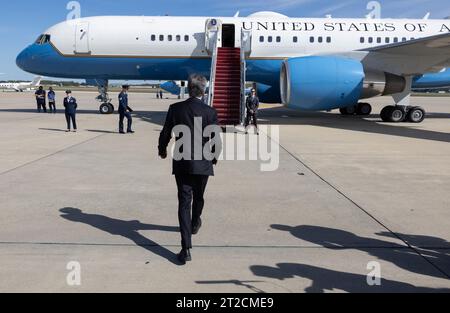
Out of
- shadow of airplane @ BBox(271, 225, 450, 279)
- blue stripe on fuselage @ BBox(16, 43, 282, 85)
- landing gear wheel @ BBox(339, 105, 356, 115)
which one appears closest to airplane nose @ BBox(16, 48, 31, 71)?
blue stripe on fuselage @ BBox(16, 43, 282, 85)

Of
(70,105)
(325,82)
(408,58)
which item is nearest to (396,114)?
(408,58)

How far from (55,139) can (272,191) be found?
7443 millimetres

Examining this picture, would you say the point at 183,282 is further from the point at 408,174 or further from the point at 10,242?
the point at 408,174

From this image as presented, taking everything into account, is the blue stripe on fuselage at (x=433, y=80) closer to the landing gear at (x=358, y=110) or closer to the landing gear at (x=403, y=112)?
the landing gear at (x=403, y=112)

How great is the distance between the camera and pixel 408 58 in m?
16.0

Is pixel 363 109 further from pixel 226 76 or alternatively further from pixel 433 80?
pixel 226 76

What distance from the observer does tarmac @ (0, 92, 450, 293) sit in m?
3.41

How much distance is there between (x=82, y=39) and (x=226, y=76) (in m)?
6.35

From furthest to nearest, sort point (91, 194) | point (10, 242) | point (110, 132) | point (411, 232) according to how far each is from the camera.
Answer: point (110, 132), point (91, 194), point (411, 232), point (10, 242)

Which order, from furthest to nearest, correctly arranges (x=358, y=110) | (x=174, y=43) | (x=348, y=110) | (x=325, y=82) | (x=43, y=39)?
(x=358, y=110) < (x=348, y=110) < (x=43, y=39) < (x=174, y=43) < (x=325, y=82)

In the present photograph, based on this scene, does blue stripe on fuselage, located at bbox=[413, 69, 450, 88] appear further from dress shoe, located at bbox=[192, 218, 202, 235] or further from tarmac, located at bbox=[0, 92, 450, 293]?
dress shoe, located at bbox=[192, 218, 202, 235]

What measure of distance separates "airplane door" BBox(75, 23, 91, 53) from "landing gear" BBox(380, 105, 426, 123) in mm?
12812

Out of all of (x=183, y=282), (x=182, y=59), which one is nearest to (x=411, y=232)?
(x=183, y=282)
